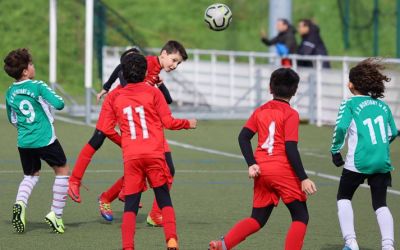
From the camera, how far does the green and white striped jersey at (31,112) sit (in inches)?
430

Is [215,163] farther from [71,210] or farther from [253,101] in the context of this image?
[253,101]

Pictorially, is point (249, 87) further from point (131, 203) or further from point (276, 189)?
point (276, 189)

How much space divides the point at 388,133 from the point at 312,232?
6.30 feet

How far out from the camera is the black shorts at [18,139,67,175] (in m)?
11.1

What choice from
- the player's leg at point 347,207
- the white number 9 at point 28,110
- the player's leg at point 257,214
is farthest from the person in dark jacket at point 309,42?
the player's leg at point 257,214

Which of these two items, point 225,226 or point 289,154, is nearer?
point 289,154

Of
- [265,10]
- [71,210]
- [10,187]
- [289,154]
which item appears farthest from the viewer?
[265,10]

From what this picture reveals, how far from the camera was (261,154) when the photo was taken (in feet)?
29.8

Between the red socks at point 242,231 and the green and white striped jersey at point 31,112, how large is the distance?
2.43 m

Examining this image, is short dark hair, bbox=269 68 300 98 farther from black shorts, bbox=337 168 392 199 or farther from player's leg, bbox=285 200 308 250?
black shorts, bbox=337 168 392 199

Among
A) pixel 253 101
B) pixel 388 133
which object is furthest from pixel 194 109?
pixel 388 133

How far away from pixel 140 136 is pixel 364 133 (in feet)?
5.55

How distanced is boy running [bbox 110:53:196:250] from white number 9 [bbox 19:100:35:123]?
1.50 meters

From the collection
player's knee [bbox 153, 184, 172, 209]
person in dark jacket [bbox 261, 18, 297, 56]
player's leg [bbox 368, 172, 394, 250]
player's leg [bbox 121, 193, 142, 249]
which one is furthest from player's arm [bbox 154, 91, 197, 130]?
person in dark jacket [bbox 261, 18, 297, 56]
